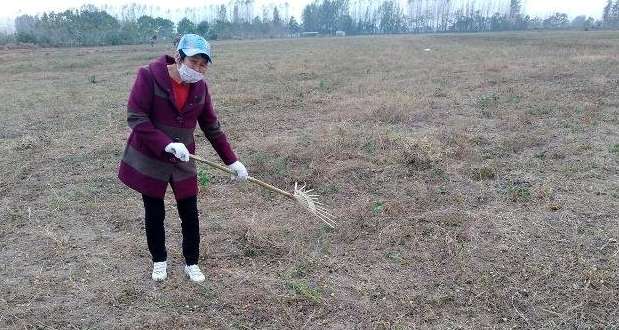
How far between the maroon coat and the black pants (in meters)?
0.08

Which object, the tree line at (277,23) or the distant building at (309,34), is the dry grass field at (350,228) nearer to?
the tree line at (277,23)

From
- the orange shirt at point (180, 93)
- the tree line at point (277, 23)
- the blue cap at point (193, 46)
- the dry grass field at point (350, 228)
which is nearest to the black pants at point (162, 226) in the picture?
the dry grass field at point (350, 228)

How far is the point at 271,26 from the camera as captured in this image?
74.4 m

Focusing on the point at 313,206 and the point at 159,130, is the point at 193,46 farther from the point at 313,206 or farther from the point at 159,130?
the point at 313,206

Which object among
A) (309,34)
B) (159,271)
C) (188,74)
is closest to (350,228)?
(159,271)

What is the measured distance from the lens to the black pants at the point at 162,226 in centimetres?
279

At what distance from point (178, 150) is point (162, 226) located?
0.67 m

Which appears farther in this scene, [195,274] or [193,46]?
[195,274]

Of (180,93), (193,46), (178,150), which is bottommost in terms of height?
(178,150)

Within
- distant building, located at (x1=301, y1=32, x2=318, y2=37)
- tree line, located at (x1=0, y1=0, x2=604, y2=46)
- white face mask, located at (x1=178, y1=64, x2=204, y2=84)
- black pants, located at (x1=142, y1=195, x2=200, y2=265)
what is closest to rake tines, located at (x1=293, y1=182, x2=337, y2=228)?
black pants, located at (x1=142, y1=195, x2=200, y2=265)

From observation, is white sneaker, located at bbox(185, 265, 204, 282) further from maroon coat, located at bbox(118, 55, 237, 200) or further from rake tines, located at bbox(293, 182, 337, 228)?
rake tines, located at bbox(293, 182, 337, 228)

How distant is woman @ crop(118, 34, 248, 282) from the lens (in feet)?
8.03

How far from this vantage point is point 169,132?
2.61m

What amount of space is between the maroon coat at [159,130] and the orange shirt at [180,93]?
0.02 metres
